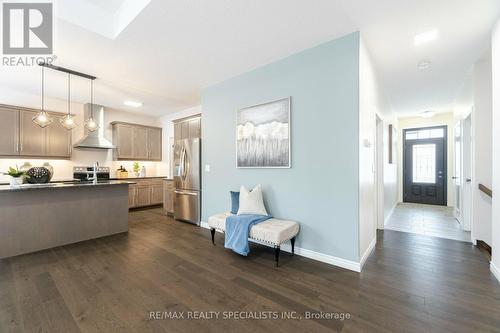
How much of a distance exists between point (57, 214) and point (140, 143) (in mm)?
3477

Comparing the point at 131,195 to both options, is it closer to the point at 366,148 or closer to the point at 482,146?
the point at 366,148

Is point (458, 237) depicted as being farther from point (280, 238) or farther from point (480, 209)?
point (280, 238)

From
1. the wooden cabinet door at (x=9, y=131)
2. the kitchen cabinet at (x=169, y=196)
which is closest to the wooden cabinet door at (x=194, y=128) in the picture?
the kitchen cabinet at (x=169, y=196)

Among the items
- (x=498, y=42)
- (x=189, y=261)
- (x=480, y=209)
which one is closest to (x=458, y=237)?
(x=480, y=209)

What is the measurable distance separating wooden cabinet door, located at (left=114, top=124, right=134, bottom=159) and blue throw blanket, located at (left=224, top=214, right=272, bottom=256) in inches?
185

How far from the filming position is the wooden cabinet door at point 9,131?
4.34m

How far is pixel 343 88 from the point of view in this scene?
101 inches

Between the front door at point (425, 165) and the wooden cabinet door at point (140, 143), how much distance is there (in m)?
8.43

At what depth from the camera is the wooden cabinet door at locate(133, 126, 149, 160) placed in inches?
250

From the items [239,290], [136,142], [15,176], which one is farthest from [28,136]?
[239,290]

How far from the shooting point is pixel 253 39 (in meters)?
2.69

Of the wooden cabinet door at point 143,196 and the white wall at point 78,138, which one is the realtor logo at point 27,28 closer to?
the white wall at point 78,138

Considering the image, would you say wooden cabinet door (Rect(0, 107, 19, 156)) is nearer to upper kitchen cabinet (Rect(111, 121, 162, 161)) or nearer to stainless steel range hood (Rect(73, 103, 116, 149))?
stainless steel range hood (Rect(73, 103, 116, 149))

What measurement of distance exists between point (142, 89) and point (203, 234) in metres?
3.37
